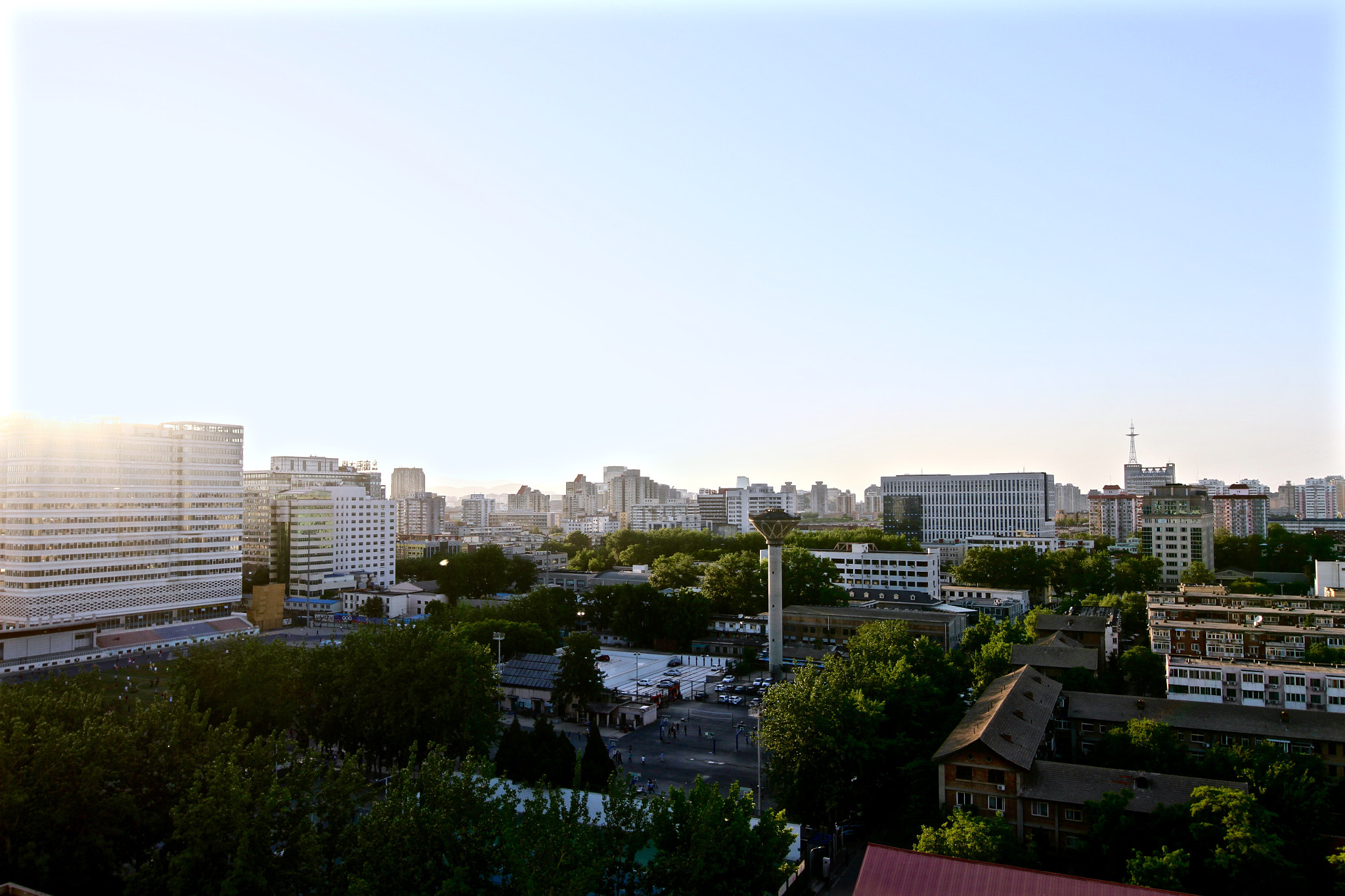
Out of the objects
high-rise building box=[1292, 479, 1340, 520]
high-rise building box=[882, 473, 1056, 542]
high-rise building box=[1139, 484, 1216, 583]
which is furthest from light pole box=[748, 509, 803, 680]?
high-rise building box=[1292, 479, 1340, 520]

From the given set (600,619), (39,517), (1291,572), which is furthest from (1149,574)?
(39,517)

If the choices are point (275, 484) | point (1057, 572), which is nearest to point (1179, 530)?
point (1057, 572)

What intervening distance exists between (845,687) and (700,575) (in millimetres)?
41945

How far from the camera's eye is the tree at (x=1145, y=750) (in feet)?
76.4

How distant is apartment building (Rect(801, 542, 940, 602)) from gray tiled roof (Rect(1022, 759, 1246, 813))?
40272 millimetres

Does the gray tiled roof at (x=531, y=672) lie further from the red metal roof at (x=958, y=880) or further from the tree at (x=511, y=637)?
the red metal roof at (x=958, y=880)

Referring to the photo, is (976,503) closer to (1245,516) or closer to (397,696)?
(1245,516)

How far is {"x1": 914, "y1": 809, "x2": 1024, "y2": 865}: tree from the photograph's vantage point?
690 inches

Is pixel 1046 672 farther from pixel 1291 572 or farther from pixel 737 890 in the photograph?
pixel 1291 572

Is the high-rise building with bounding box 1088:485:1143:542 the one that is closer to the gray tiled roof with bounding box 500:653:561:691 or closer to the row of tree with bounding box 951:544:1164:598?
the row of tree with bounding box 951:544:1164:598

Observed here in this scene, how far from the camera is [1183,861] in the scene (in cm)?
1731

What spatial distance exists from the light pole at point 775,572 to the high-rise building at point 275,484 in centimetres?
5206

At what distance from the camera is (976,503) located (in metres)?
115

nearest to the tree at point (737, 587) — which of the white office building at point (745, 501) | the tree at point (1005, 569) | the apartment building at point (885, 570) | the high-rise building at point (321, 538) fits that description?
the apartment building at point (885, 570)
